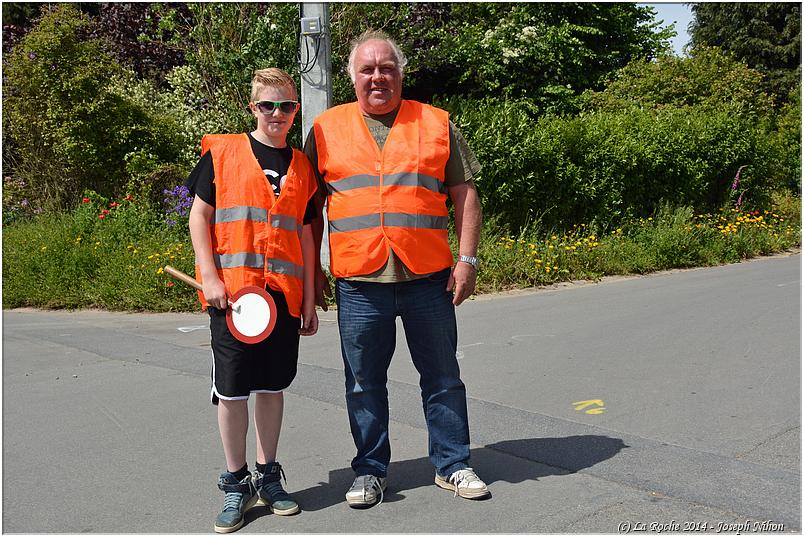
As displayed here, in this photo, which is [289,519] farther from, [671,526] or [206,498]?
[671,526]

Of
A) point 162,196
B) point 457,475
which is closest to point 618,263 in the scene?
point 162,196

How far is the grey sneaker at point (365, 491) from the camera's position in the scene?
3797 millimetres

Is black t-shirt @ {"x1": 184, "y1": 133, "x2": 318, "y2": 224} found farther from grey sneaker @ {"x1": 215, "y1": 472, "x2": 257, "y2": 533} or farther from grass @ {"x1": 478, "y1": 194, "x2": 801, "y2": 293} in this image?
grass @ {"x1": 478, "y1": 194, "x2": 801, "y2": 293}

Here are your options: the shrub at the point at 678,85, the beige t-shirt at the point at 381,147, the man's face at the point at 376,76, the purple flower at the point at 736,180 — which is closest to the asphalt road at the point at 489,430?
the beige t-shirt at the point at 381,147

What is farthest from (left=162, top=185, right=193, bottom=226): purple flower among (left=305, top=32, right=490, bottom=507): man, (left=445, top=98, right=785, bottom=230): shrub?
(left=305, top=32, right=490, bottom=507): man

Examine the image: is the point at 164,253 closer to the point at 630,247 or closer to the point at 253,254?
the point at 630,247

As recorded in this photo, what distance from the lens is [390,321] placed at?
12.9 feet

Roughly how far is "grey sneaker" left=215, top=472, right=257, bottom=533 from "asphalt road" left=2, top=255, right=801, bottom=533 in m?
0.06

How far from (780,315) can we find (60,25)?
37.4ft

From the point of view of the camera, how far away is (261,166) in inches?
145

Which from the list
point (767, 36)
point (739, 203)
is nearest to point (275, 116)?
point (739, 203)

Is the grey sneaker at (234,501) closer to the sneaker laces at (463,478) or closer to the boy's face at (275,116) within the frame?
the sneaker laces at (463,478)

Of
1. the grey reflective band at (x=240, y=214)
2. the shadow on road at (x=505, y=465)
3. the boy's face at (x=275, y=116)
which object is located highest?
the boy's face at (x=275, y=116)

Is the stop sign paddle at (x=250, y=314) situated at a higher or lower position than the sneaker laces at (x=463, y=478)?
higher
